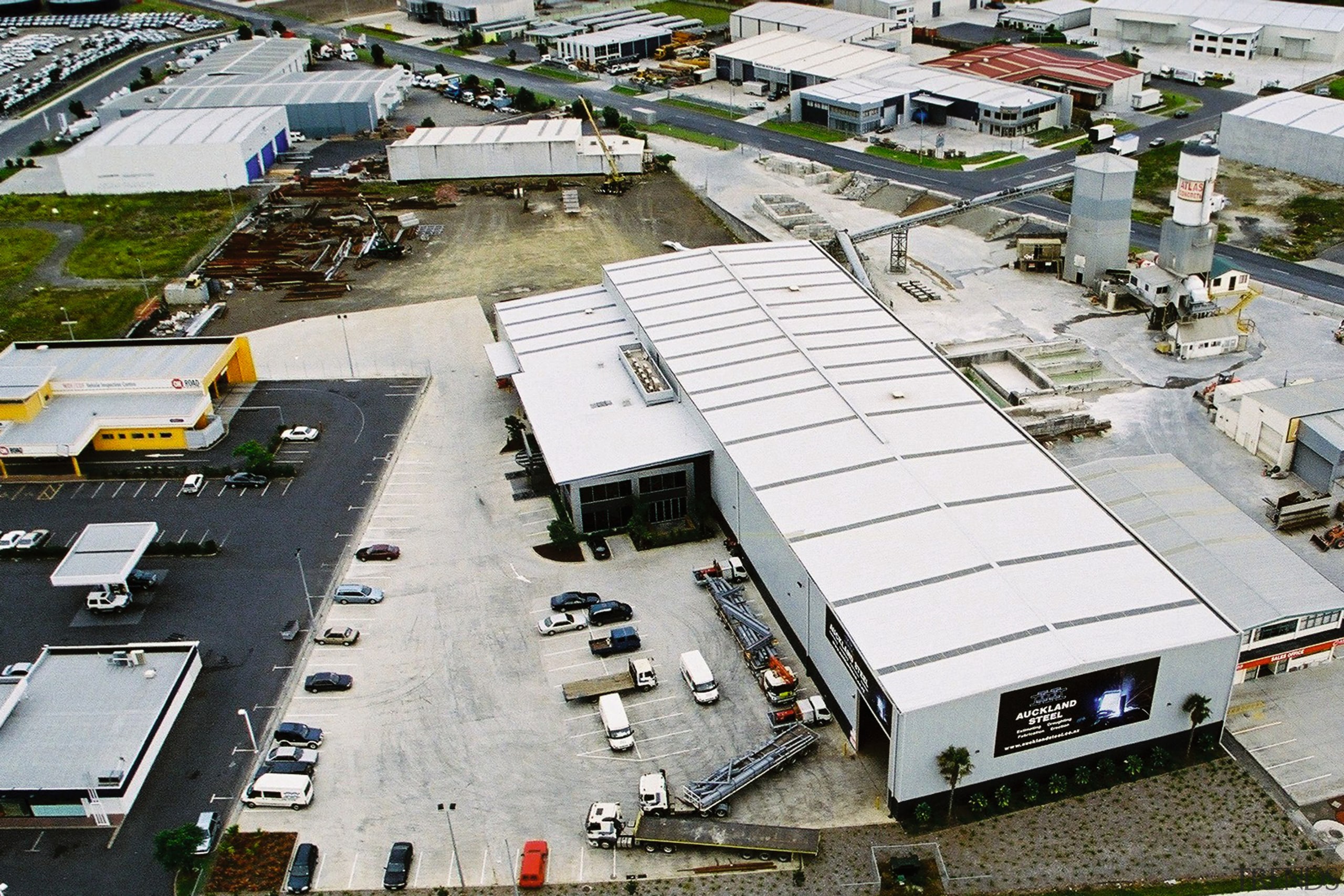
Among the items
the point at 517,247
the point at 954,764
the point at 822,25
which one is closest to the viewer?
→ the point at 954,764

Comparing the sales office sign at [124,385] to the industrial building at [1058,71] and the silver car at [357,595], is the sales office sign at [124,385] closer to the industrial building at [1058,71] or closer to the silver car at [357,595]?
the silver car at [357,595]

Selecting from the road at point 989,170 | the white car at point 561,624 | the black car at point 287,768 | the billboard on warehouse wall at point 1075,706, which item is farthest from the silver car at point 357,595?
the road at point 989,170

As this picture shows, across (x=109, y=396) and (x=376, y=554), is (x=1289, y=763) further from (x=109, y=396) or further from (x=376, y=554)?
(x=109, y=396)

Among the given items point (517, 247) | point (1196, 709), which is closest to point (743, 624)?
point (1196, 709)

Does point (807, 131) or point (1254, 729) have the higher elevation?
point (807, 131)

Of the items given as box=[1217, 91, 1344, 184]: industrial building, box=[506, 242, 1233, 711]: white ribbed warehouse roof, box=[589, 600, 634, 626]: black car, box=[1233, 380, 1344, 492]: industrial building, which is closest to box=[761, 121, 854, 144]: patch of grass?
box=[1217, 91, 1344, 184]: industrial building

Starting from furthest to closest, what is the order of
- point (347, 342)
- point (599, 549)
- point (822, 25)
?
1. point (822, 25)
2. point (347, 342)
3. point (599, 549)

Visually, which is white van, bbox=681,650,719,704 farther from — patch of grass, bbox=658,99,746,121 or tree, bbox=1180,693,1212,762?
patch of grass, bbox=658,99,746,121
